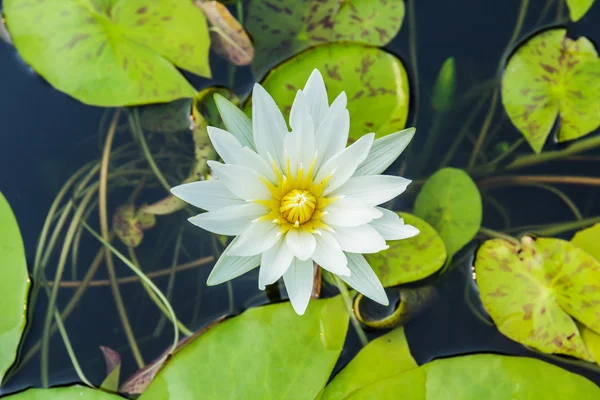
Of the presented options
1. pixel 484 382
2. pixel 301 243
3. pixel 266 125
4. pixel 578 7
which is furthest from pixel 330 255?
pixel 578 7

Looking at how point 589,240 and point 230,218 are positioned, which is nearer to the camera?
point 230,218

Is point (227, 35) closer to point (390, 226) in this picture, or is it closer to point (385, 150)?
point (385, 150)

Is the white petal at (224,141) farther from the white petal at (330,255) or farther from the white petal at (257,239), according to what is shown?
the white petal at (330,255)

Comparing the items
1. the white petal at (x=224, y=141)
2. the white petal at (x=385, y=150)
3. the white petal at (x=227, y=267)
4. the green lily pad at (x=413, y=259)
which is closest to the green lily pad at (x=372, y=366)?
the green lily pad at (x=413, y=259)

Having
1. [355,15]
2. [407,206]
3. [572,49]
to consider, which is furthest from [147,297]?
[572,49]

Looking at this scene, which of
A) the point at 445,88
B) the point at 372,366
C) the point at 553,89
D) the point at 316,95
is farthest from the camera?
the point at 445,88

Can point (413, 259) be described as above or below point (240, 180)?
below
